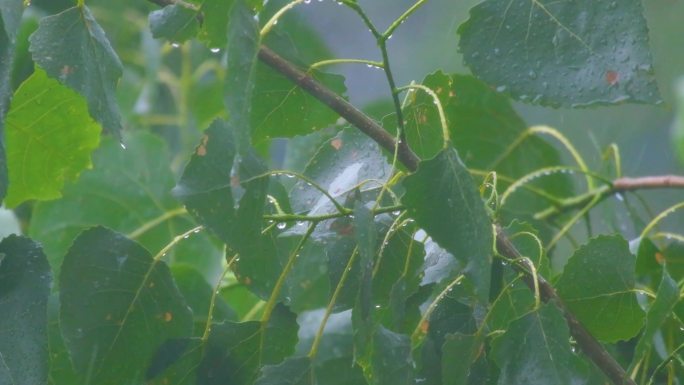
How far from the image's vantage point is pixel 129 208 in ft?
3.37

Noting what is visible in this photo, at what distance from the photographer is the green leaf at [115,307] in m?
0.50

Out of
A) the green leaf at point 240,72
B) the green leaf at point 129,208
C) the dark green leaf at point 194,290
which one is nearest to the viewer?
the green leaf at point 240,72

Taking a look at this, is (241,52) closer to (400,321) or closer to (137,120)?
(400,321)

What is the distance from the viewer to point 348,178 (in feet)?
1.85

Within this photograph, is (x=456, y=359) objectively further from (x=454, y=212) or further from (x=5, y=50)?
(x=5, y=50)

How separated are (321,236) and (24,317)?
0.14 m

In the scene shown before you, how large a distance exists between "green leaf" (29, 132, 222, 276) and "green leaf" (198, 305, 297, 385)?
17.7 inches

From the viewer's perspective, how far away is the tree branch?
501 mm

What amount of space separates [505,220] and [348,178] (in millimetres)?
235

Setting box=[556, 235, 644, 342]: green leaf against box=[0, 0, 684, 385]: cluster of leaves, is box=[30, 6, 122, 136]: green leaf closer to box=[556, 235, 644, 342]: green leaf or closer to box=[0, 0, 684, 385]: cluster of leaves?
box=[0, 0, 684, 385]: cluster of leaves

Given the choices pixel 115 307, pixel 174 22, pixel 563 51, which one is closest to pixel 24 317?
pixel 115 307

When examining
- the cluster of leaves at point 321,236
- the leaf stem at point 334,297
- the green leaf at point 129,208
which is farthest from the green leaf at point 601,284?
the green leaf at point 129,208

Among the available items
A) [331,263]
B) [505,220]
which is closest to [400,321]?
[331,263]

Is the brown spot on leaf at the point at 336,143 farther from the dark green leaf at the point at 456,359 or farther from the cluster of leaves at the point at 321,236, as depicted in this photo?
the dark green leaf at the point at 456,359
